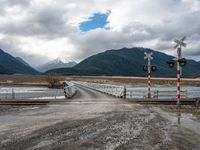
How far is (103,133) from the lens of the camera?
42.9 feet

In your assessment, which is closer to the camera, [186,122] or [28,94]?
[186,122]

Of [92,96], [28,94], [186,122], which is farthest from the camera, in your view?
[28,94]

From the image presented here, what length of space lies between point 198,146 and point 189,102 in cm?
2047

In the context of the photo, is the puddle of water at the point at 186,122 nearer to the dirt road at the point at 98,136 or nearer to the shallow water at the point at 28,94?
the dirt road at the point at 98,136

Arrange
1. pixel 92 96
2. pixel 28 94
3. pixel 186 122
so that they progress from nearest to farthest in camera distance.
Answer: pixel 186 122
pixel 92 96
pixel 28 94

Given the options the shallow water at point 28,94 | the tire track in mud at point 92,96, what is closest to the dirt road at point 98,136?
the tire track in mud at point 92,96

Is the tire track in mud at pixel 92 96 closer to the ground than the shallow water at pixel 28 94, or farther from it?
farther from it

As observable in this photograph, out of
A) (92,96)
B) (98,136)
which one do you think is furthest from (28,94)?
(98,136)

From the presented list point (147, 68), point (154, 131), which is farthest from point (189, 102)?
point (154, 131)

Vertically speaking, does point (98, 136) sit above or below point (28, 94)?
above

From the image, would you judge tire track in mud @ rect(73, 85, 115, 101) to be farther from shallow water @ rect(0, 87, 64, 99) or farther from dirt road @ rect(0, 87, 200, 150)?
dirt road @ rect(0, 87, 200, 150)

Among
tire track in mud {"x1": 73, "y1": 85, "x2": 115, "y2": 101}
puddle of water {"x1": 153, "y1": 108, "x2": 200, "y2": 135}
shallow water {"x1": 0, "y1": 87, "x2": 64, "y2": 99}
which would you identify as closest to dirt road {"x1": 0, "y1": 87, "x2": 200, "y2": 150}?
puddle of water {"x1": 153, "y1": 108, "x2": 200, "y2": 135}

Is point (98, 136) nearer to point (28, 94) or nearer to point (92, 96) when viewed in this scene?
point (92, 96)

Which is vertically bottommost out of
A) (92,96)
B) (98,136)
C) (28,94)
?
(28,94)
